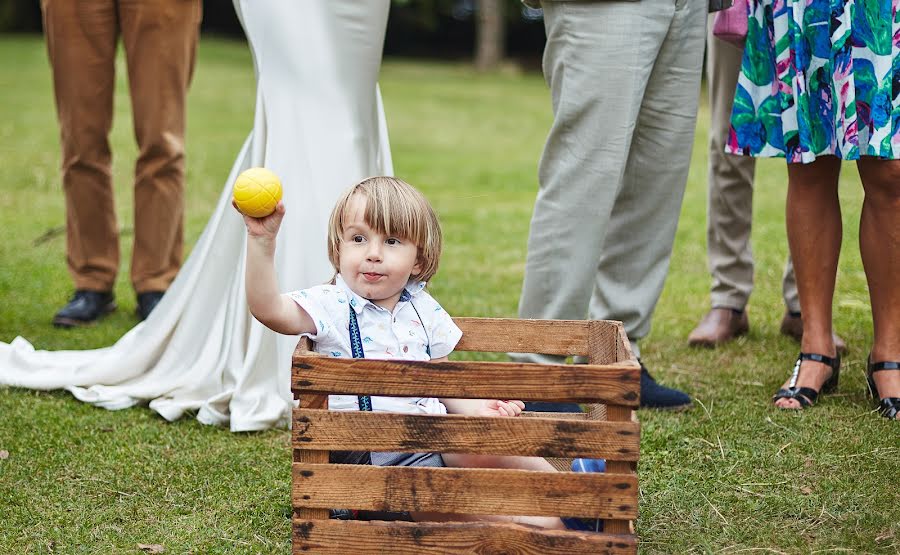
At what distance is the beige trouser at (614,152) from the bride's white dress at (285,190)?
1.85ft

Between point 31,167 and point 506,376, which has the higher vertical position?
point 506,376

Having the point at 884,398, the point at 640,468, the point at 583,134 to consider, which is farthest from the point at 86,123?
the point at 884,398

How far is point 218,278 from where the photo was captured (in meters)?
3.29

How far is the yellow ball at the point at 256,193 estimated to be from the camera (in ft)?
6.52

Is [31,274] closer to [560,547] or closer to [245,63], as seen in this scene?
[560,547]

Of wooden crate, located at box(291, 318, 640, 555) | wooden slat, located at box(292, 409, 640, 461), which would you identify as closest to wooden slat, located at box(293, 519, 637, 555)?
wooden crate, located at box(291, 318, 640, 555)

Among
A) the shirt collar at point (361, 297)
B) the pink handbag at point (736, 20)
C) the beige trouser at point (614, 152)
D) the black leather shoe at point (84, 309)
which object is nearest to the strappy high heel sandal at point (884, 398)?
the beige trouser at point (614, 152)

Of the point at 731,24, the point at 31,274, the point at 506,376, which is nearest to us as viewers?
the point at 506,376

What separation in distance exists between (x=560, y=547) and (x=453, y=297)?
2597mm

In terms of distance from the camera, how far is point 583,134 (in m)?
2.97

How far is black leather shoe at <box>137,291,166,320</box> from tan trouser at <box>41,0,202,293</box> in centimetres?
2

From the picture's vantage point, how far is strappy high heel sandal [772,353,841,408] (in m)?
3.17

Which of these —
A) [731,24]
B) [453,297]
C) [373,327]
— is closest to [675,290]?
[453,297]

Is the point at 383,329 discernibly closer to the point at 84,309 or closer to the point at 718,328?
the point at 718,328
